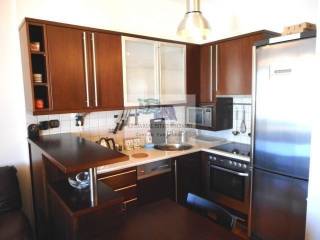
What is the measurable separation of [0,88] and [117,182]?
135cm

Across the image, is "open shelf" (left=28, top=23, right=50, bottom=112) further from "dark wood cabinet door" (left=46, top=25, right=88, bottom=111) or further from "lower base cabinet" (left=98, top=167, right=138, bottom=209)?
"lower base cabinet" (left=98, top=167, right=138, bottom=209)

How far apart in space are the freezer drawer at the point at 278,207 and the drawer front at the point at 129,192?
3.59 ft

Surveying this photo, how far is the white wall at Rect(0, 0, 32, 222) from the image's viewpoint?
6.83 feet

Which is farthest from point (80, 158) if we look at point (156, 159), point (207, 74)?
point (207, 74)

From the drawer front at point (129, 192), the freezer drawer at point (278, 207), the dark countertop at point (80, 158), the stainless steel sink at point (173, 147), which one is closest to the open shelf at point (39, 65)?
the dark countertop at point (80, 158)

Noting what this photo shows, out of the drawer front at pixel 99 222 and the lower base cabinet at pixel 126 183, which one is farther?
the lower base cabinet at pixel 126 183

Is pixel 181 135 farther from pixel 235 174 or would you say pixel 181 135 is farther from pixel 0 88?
pixel 0 88

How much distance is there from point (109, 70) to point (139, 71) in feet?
1.21

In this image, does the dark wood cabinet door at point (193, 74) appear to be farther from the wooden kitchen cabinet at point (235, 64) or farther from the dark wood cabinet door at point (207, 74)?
the wooden kitchen cabinet at point (235, 64)

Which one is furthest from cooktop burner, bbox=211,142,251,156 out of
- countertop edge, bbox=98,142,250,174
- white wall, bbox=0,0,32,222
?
white wall, bbox=0,0,32,222

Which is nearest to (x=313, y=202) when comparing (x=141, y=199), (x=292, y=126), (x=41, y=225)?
(x=292, y=126)

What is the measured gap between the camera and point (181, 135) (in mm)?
3086

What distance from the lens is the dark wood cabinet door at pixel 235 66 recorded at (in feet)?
7.80

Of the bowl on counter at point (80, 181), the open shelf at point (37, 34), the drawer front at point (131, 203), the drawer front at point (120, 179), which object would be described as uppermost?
the open shelf at point (37, 34)
